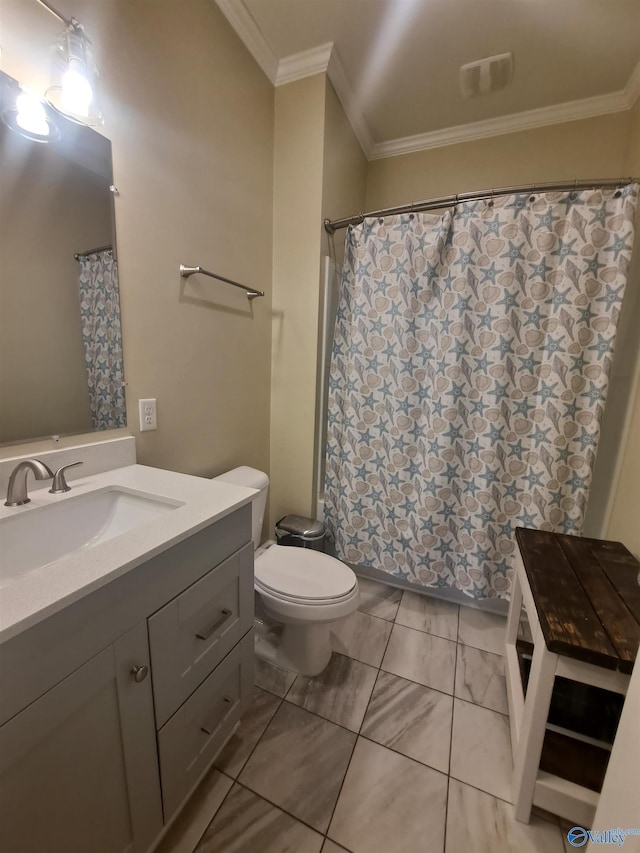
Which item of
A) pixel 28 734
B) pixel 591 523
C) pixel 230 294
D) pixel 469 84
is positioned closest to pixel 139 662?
pixel 28 734

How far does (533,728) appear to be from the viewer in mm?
901

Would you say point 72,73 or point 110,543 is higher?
point 72,73

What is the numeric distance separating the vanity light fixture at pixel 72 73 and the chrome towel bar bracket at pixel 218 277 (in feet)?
1.50

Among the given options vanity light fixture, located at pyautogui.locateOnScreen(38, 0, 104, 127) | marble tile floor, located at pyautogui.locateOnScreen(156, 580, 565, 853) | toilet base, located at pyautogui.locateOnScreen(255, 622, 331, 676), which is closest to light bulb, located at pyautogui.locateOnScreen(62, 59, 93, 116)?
vanity light fixture, located at pyautogui.locateOnScreen(38, 0, 104, 127)

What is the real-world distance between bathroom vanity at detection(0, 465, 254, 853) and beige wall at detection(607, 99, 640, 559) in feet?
4.79

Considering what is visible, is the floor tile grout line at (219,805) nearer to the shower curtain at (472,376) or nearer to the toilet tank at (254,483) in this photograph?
the toilet tank at (254,483)

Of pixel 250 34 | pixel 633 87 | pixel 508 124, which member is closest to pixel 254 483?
pixel 250 34

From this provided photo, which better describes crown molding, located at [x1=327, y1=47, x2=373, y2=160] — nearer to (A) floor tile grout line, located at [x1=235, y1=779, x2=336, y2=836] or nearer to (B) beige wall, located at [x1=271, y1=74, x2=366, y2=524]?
(B) beige wall, located at [x1=271, y1=74, x2=366, y2=524]

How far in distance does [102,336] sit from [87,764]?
1.00 meters

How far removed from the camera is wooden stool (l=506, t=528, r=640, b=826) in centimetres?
82

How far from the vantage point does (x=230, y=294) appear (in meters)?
1.52

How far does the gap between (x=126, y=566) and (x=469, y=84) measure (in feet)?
7.90

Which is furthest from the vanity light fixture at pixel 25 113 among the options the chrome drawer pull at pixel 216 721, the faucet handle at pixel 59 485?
the chrome drawer pull at pixel 216 721

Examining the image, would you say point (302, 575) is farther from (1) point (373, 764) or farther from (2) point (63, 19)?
(2) point (63, 19)
